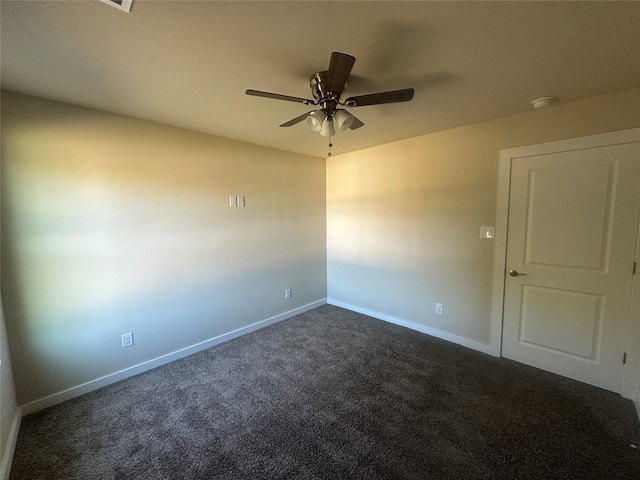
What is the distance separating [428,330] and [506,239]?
4.48ft

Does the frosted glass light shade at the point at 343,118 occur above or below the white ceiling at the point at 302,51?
below

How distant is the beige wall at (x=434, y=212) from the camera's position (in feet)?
7.19

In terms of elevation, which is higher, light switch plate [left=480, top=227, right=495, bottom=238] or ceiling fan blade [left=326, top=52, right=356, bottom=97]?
ceiling fan blade [left=326, top=52, right=356, bottom=97]

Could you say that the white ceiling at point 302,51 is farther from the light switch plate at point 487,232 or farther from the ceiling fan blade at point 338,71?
the light switch plate at point 487,232

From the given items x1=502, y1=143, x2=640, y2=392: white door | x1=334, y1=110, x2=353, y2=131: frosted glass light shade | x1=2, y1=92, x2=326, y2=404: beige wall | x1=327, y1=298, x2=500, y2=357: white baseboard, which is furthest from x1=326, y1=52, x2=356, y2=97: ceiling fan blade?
x1=327, y1=298, x2=500, y2=357: white baseboard

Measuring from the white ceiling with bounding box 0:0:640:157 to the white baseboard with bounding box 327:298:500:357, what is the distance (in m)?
2.34

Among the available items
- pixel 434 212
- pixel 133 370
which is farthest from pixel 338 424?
pixel 434 212

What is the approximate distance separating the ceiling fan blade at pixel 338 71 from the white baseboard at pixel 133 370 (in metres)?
2.80

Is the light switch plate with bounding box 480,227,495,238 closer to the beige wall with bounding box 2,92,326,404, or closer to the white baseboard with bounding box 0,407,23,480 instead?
the beige wall with bounding box 2,92,326,404

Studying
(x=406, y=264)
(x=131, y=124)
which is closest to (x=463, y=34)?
(x=406, y=264)

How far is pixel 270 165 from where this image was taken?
329 cm

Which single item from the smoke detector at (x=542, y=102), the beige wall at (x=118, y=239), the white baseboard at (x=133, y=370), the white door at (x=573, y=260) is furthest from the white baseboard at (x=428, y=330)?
the smoke detector at (x=542, y=102)

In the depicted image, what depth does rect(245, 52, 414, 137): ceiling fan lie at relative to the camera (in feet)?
4.23

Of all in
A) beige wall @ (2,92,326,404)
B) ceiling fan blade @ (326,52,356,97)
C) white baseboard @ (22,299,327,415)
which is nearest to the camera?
ceiling fan blade @ (326,52,356,97)
